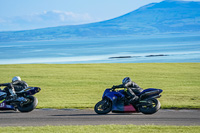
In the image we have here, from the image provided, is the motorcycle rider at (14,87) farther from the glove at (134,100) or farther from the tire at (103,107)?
the glove at (134,100)

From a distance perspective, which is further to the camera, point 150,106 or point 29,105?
point 29,105

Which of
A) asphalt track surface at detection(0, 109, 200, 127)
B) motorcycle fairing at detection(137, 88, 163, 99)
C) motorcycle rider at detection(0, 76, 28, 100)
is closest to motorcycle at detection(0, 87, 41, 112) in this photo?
motorcycle rider at detection(0, 76, 28, 100)

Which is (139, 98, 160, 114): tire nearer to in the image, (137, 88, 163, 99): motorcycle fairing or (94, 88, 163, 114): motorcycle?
(94, 88, 163, 114): motorcycle

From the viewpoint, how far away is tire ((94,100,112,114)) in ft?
49.6

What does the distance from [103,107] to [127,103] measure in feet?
3.28

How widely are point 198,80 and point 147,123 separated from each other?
762 inches

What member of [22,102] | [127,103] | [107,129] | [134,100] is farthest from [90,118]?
[22,102]

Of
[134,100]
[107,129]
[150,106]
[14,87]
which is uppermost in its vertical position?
[14,87]

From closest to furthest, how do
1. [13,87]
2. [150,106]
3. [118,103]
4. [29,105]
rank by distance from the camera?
[150,106] < [118,103] < [29,105] < [13,87]

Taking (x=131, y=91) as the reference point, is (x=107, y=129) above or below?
below

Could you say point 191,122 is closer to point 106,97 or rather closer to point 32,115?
point 106,97

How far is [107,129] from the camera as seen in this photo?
11.6m

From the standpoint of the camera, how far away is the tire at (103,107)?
1512cm

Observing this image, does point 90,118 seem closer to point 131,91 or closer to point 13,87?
point 131,91
